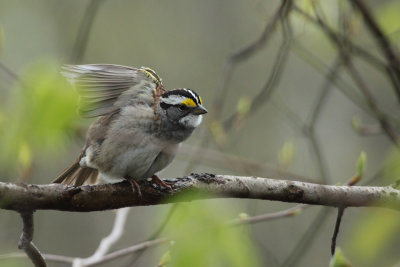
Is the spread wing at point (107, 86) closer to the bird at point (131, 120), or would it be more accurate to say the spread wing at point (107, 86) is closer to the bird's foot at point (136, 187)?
the bird at point (131, 120)

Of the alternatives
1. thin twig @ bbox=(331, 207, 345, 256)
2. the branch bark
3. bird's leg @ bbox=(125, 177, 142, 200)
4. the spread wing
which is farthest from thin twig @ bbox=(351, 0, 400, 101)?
bird's leg @ bbox=(125, 177, 142, 200)

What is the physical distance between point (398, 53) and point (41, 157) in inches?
120

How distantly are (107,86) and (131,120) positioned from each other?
328 millimetres

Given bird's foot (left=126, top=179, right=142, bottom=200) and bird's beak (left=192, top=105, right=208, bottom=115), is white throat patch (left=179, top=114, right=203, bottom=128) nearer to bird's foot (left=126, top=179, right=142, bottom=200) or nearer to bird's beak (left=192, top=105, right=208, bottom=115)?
bird's beak (left=192, top=105, right=208, bottom=115)

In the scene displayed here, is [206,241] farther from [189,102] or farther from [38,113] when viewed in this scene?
[189,102]

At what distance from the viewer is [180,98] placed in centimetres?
441

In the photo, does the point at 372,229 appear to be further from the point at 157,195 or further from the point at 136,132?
the point at 136,132

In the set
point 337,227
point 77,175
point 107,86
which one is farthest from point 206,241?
point 77,175

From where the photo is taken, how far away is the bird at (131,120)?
4.01 m

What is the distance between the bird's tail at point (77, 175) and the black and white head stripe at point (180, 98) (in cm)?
90

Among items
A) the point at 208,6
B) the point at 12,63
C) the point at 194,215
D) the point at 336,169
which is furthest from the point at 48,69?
the point at 208,6

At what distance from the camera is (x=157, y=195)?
3490 millimetres

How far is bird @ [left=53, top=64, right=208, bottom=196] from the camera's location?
4012 millimetres

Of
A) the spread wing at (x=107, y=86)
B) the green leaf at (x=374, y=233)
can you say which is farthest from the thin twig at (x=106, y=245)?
the green leaf at (x=374, y=233)
